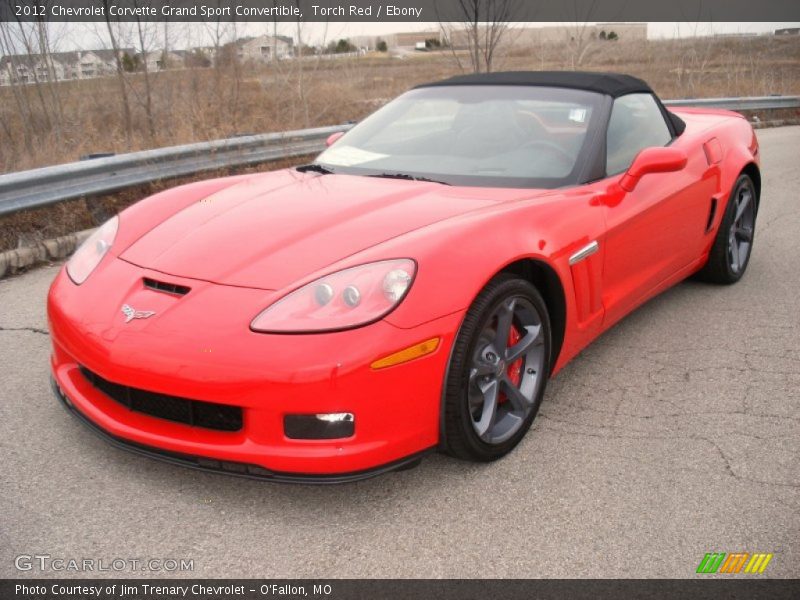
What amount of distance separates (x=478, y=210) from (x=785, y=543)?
1461mm

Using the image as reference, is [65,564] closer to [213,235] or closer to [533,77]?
[213,235]

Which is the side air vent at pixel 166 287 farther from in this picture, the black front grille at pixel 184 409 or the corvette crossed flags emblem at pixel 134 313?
the black front grille at pixel 184 409

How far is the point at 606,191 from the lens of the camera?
3332mm

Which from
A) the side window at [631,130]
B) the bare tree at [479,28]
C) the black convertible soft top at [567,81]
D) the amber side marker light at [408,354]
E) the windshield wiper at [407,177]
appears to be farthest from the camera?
the bare tree at [479,28]

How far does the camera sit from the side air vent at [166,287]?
2.52 meters

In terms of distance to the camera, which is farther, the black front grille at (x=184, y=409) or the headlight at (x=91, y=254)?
the headlight at (x=91, y=254)

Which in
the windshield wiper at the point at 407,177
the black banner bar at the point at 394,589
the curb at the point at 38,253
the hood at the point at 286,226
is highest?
the windshield wiper at the point at 407,177

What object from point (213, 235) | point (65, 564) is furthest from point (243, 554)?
point (213, 235)

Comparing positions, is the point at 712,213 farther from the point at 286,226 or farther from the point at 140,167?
the point at 140,167

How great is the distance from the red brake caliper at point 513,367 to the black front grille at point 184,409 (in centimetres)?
101

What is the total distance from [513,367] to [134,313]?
1360mm

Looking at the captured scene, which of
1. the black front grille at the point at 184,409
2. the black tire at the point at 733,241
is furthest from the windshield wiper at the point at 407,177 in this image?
the black tire at the point at 733,241

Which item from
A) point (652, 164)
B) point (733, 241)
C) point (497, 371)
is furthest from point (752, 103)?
point (497, 371)

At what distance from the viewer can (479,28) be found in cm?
1317
